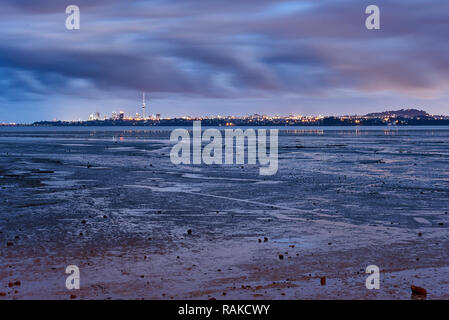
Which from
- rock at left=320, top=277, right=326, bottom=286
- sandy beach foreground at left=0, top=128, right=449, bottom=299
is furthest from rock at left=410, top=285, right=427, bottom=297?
rock at left=320, top=277, right=326, bottom=286

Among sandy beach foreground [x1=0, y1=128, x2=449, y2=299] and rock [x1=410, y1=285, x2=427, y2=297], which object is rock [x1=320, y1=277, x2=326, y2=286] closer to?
sandy beach foreground [x1=0, y1=128, x2=449, y2=299]

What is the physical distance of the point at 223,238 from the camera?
1337 centimetres

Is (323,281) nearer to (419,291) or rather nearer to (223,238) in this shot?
(419,291)

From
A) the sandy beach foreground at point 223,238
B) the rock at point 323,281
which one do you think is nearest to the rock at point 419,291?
the sandy beach foreground at point 223,238

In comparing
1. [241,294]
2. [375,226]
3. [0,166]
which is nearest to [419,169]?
[375,226]

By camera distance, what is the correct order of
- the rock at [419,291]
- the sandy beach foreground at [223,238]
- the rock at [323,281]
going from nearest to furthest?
the rock at [419,291], the sandy beach foreground at [223,238], the rock at [323,281]

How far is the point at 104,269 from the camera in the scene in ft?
34.4

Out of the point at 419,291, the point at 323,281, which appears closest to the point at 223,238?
the point at 323,281

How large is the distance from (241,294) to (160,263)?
101 inches

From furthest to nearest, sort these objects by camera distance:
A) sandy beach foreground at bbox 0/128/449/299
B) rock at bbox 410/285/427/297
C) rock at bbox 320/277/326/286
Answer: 1. rock at bbox 320/277/326/286
2. sandy beach foreground at bbox 0/128/449/299
3. rock at bbox 410/285/427/297

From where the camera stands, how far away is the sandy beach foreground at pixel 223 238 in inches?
374

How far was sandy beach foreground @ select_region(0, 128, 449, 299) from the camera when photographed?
9508mm

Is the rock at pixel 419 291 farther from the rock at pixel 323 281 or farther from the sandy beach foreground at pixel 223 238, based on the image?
the rock at pixel 323 281

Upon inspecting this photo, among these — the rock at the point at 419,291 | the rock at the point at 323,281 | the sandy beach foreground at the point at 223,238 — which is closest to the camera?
the rock at the point at 419,291
